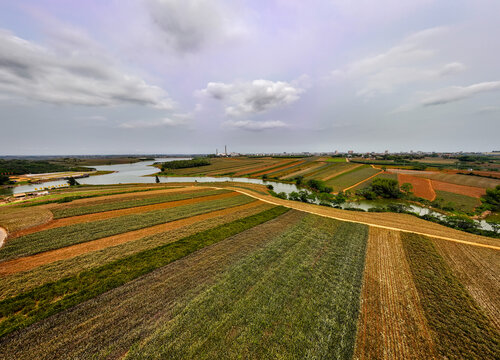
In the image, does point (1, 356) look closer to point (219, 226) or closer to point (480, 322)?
point (219, 226)

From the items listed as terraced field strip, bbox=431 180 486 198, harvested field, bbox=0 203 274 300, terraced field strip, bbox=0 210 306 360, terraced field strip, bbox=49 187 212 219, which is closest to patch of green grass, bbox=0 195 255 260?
harvested field, bbox=0 203 274 300

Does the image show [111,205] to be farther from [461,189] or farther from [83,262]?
[461,189]

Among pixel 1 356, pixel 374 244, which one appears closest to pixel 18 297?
pixel 1 356

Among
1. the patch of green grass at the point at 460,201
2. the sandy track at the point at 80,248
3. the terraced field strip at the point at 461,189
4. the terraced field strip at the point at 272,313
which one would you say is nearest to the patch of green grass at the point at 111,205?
the sandy track at the point at 80,248

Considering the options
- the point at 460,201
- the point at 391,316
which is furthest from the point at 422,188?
the point at 391,316


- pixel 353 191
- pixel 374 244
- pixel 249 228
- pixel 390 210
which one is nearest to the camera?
pixel 374 244

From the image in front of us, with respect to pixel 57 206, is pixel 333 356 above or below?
below

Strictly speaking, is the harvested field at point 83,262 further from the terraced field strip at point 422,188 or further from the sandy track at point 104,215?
the terraced field strip at point 422,188
